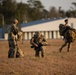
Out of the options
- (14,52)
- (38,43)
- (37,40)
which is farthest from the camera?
(37,40)

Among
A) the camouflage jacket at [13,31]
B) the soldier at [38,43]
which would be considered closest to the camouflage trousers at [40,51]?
the soldier at [38,43]

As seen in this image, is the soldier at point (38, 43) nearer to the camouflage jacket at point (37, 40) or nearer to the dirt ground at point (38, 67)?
the camouflage jacket at point (37, 40)

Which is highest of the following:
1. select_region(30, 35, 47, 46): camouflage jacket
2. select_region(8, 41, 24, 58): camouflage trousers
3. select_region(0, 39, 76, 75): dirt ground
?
select_region(30, 35, 47, 46): camouflage jacket

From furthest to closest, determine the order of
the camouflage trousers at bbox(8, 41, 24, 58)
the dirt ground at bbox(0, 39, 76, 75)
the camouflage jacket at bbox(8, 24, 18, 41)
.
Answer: the camouflage trousers at bbox(8, 41, 24, 58) < the camouflage jacket at bbox(8, 24, 18, 41) < the dirt ground at bbox(0, 39, 76, 75)

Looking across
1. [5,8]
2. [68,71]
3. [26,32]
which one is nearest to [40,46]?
[68,71]

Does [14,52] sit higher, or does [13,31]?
[13,31]

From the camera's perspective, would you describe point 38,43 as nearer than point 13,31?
No

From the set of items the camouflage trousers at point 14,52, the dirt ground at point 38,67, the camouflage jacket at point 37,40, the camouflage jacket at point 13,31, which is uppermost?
the camouflage jacket at point 13,31

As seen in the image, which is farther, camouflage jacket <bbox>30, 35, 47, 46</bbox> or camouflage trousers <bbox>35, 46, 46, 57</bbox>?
camouflage jacket <bbox>30, 35, 47, 46</bbox>

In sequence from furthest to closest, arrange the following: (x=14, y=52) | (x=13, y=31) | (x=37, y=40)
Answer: (x=37, y=40)
(x=14, y=52)
(x=13, y=31)

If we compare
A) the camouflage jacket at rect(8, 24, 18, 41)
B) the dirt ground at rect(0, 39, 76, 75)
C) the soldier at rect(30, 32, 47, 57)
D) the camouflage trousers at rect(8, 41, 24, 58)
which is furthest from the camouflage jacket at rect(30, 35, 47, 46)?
the dirt ground at rect(0, 39, 76, 75)

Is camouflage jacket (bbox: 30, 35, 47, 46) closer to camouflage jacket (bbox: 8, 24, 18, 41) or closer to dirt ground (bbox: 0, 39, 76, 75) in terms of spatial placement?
camouflage jacket (bbox: 8, 24, 18, 41)

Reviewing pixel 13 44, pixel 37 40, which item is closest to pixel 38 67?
pixel 13 44

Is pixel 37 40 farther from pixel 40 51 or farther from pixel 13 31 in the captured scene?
pixel 13 31
